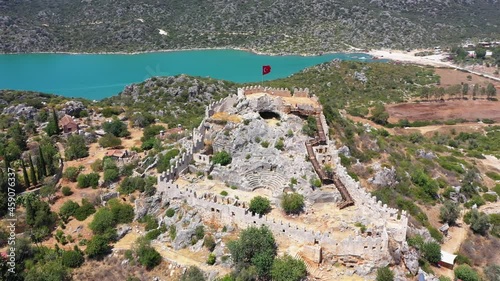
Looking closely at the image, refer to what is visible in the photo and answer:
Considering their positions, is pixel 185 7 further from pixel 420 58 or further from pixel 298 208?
pixel 298 208

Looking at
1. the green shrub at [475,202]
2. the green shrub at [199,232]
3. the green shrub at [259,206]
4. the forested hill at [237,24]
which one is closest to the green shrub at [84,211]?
the green shrub at [199,232]

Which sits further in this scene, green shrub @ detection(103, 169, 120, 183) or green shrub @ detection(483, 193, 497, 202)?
green shrub @ detection(483, 193, 497, 202)

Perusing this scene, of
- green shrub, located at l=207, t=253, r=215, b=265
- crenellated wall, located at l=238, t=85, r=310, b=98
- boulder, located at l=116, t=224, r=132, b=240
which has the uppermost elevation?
crenellated wall, located at l=238, t=85, r=310, b=98

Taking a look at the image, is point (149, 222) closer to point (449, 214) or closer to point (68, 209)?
point (68, 209)

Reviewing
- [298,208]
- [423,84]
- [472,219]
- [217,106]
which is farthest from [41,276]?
[423,84]

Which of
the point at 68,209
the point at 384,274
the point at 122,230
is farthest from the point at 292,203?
the point at 68,209

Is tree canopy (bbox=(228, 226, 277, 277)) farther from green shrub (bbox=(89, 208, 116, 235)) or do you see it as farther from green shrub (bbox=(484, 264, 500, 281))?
green shrub (bbox=(484, 264, 500, 281))

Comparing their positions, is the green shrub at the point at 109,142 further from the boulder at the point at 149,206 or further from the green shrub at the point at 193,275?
the green shrub at the point at 193,275

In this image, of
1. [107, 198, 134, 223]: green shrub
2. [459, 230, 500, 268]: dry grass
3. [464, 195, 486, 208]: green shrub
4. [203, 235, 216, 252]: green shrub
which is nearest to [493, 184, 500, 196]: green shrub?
[464, 195, 486, 208]: green shrub
